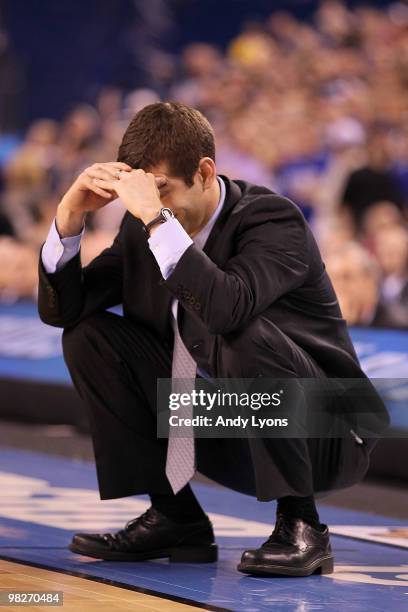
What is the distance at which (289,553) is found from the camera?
246 centimetres

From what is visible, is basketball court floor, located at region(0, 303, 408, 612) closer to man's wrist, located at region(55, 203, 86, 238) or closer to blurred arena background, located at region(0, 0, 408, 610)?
blurred arena background, located at region(0, 0, 408, 610)

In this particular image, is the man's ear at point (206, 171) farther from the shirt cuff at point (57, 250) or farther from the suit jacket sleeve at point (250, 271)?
the shirt cuff at point (57, 250)

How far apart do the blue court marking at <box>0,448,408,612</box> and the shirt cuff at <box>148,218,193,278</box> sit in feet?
2.14

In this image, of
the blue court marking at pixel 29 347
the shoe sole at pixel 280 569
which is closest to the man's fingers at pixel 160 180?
the shoe sole at pixel 280 569

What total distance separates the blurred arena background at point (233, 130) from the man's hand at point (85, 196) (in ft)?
4.71

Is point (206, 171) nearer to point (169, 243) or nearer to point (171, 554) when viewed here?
point (169, 243)

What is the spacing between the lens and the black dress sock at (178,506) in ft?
8.92

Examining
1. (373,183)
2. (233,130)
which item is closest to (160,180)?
(373,183)

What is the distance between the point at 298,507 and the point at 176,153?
80 cm

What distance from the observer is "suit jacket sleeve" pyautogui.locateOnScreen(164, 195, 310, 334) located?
2.40 meters

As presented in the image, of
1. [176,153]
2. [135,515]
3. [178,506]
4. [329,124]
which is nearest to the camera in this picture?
[176,153]

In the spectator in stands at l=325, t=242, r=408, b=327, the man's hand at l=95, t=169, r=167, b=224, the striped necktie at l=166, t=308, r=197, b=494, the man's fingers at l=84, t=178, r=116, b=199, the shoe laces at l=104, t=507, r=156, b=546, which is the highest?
the spectator in stands at l=325, t=242, r=408, b=327

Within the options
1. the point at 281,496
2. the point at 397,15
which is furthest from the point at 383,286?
the point at 281,496

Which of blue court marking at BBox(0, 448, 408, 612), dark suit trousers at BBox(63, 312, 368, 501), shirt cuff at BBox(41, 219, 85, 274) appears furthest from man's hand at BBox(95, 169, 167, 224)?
blue court marking at BBox(0, 448, 408, 612)
